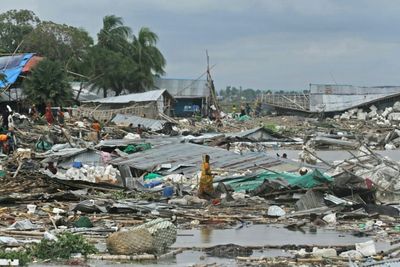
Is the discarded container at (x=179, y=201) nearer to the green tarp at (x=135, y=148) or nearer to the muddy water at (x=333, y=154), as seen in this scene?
the green tarp at (x=135, y=148)

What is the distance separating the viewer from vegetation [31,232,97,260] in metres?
9.86

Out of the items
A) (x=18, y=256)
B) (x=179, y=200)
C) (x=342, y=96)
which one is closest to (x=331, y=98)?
(x=342, y=96)

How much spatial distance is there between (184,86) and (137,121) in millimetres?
24155

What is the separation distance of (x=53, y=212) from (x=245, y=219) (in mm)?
3253

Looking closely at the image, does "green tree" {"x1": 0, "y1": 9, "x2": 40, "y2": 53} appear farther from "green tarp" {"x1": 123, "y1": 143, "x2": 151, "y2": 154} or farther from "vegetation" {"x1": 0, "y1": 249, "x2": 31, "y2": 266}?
"vegetation" {"x1": 0, "y1": 249, "x2": 31, "y2": 266}

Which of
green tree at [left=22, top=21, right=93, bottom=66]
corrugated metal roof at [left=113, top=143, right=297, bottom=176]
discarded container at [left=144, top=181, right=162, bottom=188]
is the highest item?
green tree at [left=22, top=21, right=93, bottom=66]

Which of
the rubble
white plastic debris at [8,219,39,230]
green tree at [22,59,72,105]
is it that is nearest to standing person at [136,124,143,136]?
green tree at [22,59,72,105]

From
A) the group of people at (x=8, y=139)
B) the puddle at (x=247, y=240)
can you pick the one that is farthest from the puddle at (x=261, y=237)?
the group of people at (x=8, y=139)

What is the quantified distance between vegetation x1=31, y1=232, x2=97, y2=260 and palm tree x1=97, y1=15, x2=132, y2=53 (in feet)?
167

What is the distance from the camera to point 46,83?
Answer: 140 ft

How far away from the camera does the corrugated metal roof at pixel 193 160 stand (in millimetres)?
21641

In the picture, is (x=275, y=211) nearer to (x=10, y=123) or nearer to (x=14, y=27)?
(x=10, y=123)

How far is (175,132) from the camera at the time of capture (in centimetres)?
3962

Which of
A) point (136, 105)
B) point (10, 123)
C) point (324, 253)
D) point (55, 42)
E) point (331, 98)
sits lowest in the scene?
point (324, 253)
